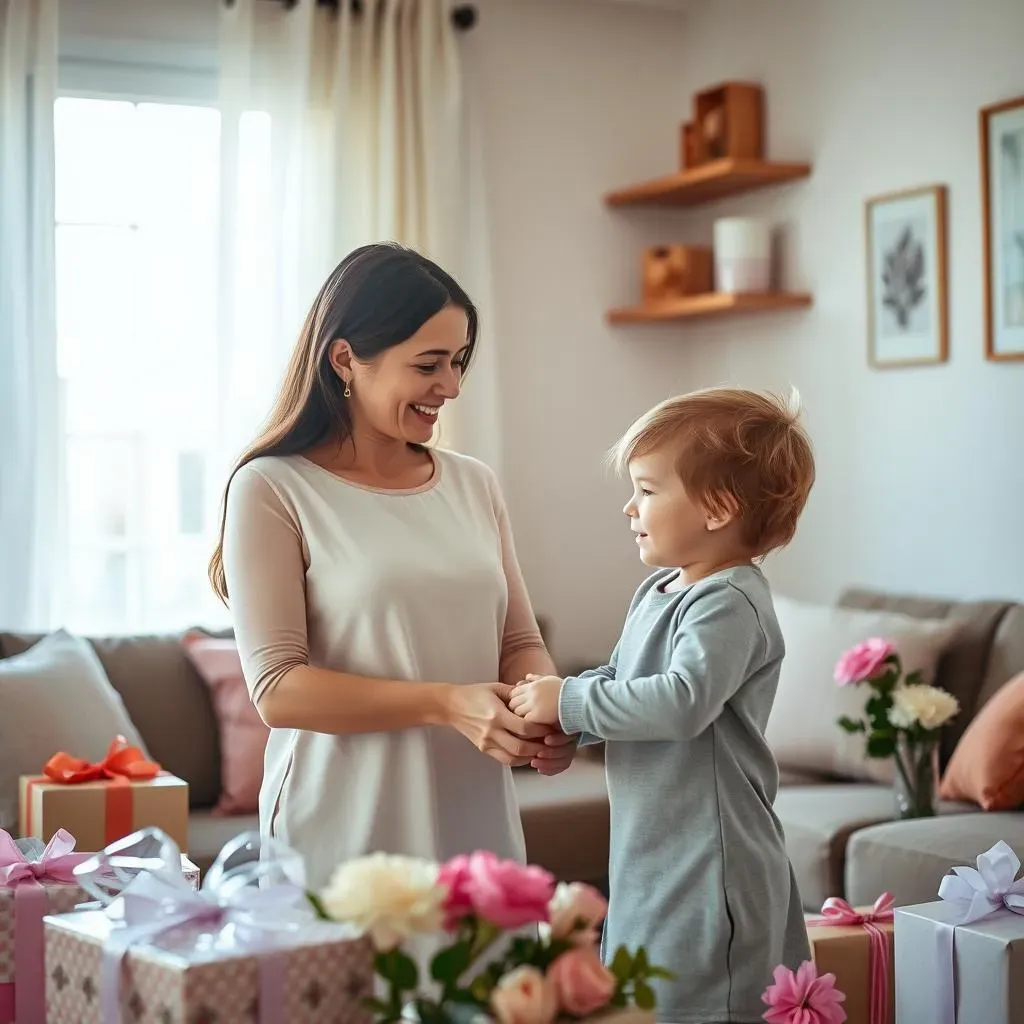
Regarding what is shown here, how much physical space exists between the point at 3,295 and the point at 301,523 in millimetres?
2380

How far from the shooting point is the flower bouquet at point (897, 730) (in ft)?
10.8

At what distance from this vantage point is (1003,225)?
385cm

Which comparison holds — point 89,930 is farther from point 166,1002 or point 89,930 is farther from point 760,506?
point 760,506

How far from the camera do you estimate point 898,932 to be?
1953 millimetres

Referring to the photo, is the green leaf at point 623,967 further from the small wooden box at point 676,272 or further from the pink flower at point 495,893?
the small wooden box at point 676,272

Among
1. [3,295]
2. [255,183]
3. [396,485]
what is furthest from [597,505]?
[396,485]

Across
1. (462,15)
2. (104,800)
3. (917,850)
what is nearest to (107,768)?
(104,800)

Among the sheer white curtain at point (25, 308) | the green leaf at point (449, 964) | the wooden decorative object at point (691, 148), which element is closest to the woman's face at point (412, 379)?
the green leaf at point (449, 964)

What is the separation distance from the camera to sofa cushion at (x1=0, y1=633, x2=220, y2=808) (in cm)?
376

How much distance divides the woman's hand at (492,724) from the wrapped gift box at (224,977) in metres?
0.50

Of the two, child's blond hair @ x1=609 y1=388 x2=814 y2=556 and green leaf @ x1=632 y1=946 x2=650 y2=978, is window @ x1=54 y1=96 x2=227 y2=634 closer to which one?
child's blond hair @ x1=609 y1=388 x2=814 y2=556

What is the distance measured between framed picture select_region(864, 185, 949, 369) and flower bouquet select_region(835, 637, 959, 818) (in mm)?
1102

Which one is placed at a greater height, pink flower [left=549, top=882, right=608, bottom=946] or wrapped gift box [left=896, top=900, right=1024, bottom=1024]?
pink flower [left=549, top=882, right=608, bottom=946]

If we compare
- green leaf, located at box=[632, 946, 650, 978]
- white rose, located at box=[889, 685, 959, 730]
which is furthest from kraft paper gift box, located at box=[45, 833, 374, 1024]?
white rose, located at box=[889, 685, 959, 730]
